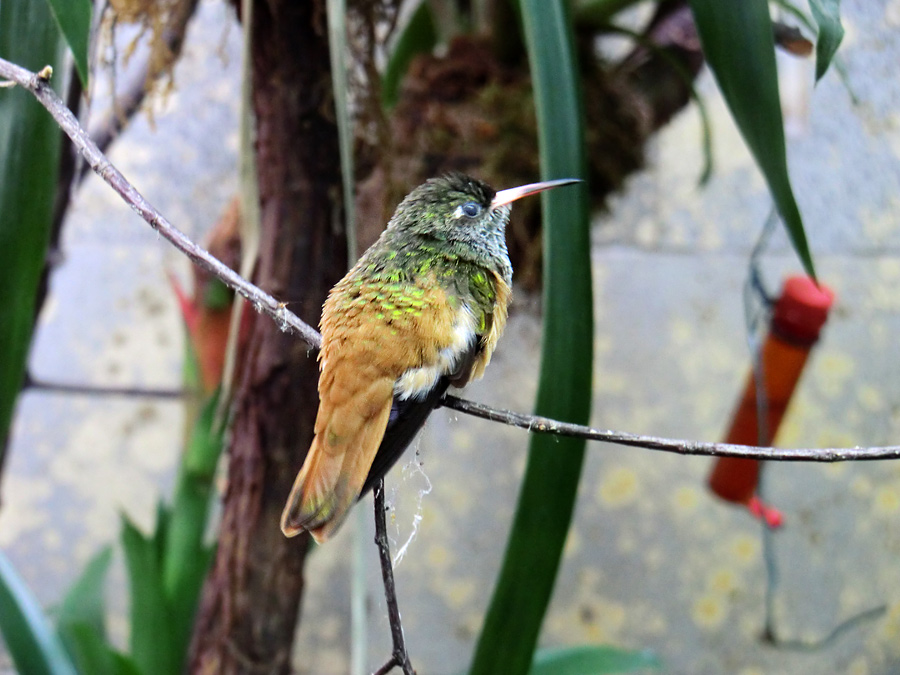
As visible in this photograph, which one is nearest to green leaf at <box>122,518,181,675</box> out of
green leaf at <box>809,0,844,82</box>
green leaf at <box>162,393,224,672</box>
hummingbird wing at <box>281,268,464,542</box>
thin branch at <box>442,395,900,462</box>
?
green leaf at <box>162,393,224,672</box>

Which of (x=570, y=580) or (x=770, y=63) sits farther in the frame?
(x=570, y=580)

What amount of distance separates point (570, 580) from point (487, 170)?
0.69 m

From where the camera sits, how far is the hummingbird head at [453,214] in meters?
0.48

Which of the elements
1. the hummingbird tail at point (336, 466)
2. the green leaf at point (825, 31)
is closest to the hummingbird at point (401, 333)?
the hummingbird tail at point (336, 466)

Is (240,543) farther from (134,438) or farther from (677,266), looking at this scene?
(677,266)

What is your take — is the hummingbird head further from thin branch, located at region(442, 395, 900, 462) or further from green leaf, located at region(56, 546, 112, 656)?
green leaf, located at region(56, 546, 112, 656)

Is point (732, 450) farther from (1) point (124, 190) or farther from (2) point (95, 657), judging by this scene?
(2) point (95, 657)

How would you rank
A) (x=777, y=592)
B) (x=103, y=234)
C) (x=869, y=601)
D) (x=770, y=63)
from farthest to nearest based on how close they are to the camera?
(x=103, y=234), (x=777, y=592), (x=869, y=601), (x=770, y=63)

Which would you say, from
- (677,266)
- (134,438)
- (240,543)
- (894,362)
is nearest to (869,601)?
(894,362)

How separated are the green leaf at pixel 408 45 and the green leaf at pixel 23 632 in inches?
25.5

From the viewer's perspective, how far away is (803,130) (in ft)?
3.77

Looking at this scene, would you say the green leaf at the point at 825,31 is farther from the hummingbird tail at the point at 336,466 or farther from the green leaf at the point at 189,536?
the green leaf at the point at 189,536

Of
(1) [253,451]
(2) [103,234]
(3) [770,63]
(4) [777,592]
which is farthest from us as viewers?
(2) [103,234]

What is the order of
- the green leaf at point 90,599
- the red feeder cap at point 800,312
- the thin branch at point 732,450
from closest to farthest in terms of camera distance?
the thin branch at point 732,450 → the red feeder cap at point 800,312 → the green leaf at point 90,599
